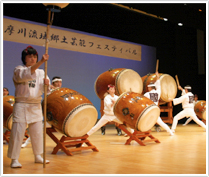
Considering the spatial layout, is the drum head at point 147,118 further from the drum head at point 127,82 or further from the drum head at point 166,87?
the drum head at point 166,87

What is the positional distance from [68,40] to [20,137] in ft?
13.9

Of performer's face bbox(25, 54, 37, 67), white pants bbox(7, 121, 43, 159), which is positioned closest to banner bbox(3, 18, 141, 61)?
performer's face bbox(25, 54, 37, 67)

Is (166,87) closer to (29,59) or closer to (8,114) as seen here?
(8,114)

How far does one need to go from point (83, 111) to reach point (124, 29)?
195 inches

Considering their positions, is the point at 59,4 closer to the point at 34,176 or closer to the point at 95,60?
the point at 34,176

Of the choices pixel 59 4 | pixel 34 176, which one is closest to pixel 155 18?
pixel 59 4

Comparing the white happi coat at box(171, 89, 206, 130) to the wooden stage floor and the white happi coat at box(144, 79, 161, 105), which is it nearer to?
the white happi coat at box(144, 79, 161, 105)

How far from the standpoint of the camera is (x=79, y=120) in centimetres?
310

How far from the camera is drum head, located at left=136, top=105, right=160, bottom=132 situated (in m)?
3.70

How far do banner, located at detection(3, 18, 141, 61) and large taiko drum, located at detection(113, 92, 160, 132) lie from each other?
5.93 feet

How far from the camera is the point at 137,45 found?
26.3 feet

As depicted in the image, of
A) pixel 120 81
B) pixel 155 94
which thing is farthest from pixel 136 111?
pixel 155 94

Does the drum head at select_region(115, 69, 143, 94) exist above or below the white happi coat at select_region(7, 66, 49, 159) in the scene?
above

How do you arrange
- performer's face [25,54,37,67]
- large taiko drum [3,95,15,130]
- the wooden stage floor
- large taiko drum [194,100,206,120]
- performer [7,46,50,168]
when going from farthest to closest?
large taiko drum [194,100,206,120]
large taiko drum [3,95,15,130]
performer's face [25,54,37,67]
performer [7,46,50,168]
the wooden stage floor
